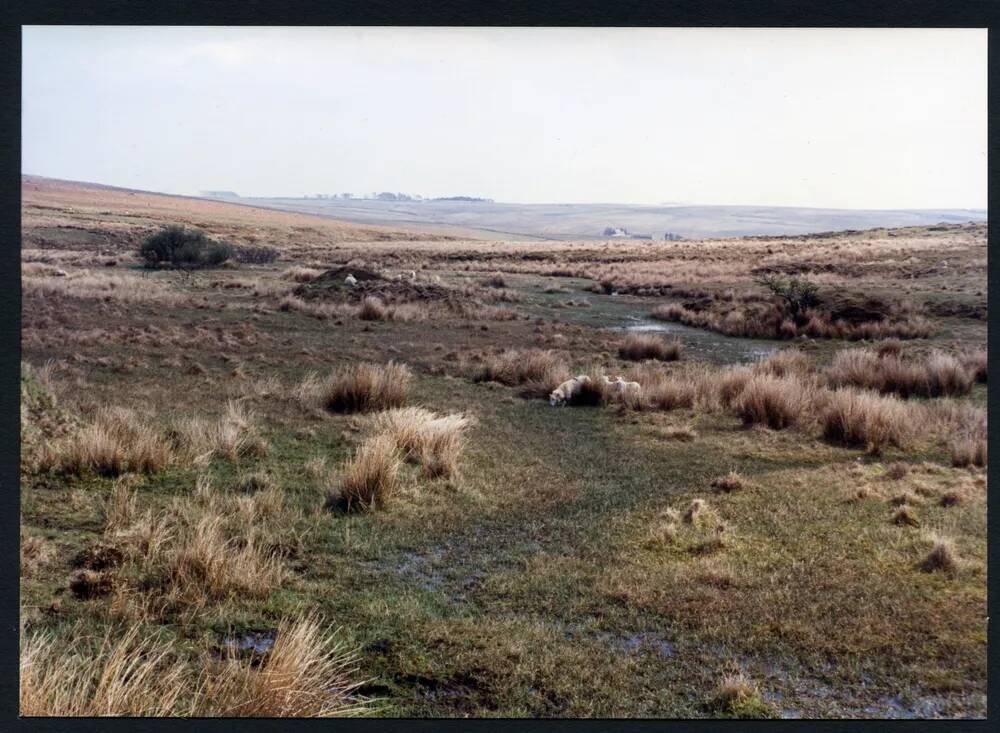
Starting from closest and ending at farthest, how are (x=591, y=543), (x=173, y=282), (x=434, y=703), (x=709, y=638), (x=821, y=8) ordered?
(x=434, y=703) < (x=709, y=638) < (x=821, y=8) < (x=591, y=543) < (x=173, y=282)

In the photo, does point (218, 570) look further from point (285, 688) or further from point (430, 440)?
point (430, 440)

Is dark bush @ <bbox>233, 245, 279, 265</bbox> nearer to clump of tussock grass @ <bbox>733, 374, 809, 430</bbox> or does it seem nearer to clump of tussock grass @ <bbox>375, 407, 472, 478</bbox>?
clump of tussock grass @ <bbox>375, 407, 472, 478</bbox>

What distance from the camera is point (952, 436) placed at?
7.21 metres

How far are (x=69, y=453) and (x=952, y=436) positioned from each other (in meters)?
7.84

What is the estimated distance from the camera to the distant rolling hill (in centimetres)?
3794

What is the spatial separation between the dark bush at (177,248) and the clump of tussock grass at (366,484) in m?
14.1

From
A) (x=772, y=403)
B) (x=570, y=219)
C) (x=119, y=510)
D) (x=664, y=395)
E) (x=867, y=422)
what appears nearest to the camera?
(x=119, y=510)

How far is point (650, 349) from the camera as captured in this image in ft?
39.7

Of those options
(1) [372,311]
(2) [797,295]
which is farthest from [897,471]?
(1) [372,311]

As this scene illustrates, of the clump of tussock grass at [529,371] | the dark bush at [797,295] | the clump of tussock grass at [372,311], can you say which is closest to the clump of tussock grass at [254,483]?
the clump of tussock grass at [529,371]

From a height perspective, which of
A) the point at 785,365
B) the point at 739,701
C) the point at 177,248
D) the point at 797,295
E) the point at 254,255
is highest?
the point at 177,248

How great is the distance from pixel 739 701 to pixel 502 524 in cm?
234
